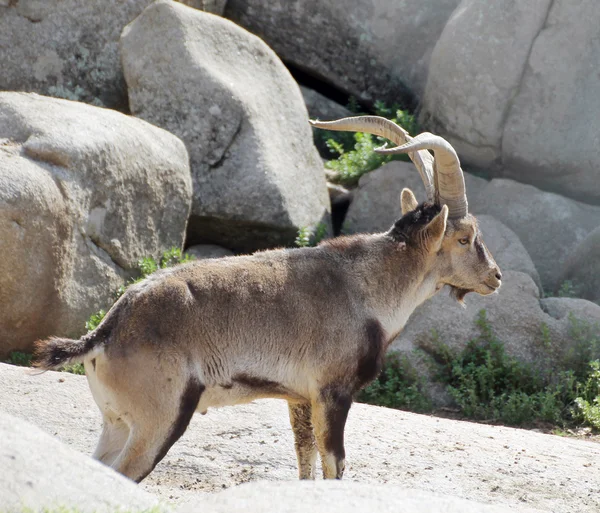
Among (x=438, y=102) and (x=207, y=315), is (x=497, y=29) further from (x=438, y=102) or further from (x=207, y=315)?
(x=207, y=315)

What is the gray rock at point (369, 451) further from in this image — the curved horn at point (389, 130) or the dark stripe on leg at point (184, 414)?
the curved horn at point (389, 130)

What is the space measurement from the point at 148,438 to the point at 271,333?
1.07 meters

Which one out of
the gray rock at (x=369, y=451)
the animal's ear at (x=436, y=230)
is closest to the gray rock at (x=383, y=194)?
the gray rock at (x=369, y=451)

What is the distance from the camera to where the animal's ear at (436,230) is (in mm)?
6898

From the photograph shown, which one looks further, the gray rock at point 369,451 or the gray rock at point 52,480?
the gray rock at point 369,451

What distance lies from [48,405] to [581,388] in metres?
5.02

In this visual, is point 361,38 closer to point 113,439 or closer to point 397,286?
point 397,286

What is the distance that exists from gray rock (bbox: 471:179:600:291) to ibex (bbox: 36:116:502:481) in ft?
13.7

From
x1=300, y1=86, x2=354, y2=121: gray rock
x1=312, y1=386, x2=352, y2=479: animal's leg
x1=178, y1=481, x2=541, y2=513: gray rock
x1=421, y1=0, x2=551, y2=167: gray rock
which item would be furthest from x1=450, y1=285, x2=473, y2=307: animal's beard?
x1=300, y1=86, x2=354, y2=121: gray rock

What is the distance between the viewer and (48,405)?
7773 millimetres

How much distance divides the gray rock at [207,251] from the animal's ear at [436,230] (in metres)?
4.24

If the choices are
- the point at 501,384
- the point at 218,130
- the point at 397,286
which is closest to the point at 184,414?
the point at 397,286

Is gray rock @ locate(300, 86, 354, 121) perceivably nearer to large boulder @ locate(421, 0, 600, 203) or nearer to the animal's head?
large boulder @ locate(421, 0, 600, 203)

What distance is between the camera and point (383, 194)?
1171cm
